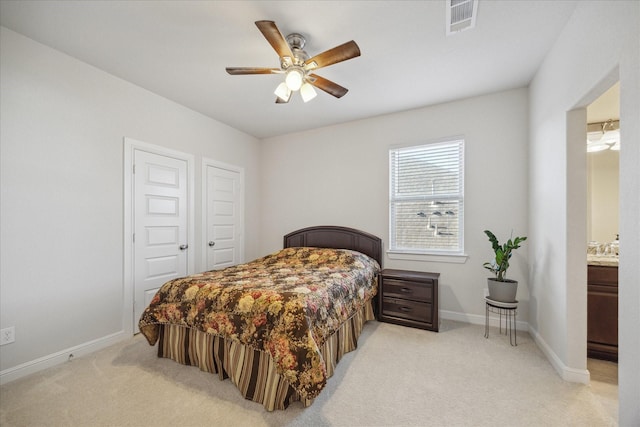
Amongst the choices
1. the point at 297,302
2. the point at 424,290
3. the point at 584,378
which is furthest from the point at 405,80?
the point at 584,378

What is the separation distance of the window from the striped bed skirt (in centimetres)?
148

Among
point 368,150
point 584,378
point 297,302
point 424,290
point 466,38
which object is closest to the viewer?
point 297,302

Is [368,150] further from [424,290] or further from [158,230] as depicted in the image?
[158,230]

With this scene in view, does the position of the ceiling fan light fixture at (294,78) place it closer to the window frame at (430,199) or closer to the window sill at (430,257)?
the window frame at (430,199)

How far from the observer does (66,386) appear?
196 centimetres

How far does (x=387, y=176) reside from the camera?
369cm

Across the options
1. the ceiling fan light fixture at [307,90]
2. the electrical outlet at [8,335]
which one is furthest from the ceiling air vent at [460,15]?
the electrical outlet at [8,335]

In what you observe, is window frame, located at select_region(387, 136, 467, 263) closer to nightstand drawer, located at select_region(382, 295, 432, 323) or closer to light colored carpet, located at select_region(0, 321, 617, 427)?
nightstand drawer, located at select_region(382, 295, 432, 323)

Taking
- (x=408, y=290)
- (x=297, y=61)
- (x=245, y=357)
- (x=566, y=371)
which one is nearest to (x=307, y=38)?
(x=297, y=61)

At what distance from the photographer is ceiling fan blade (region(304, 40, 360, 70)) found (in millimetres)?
1801

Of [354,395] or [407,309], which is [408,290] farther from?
[354,395]

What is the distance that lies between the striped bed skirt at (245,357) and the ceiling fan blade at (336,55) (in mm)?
2113

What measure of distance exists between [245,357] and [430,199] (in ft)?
9.22

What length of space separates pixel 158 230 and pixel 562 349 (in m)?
4.04
